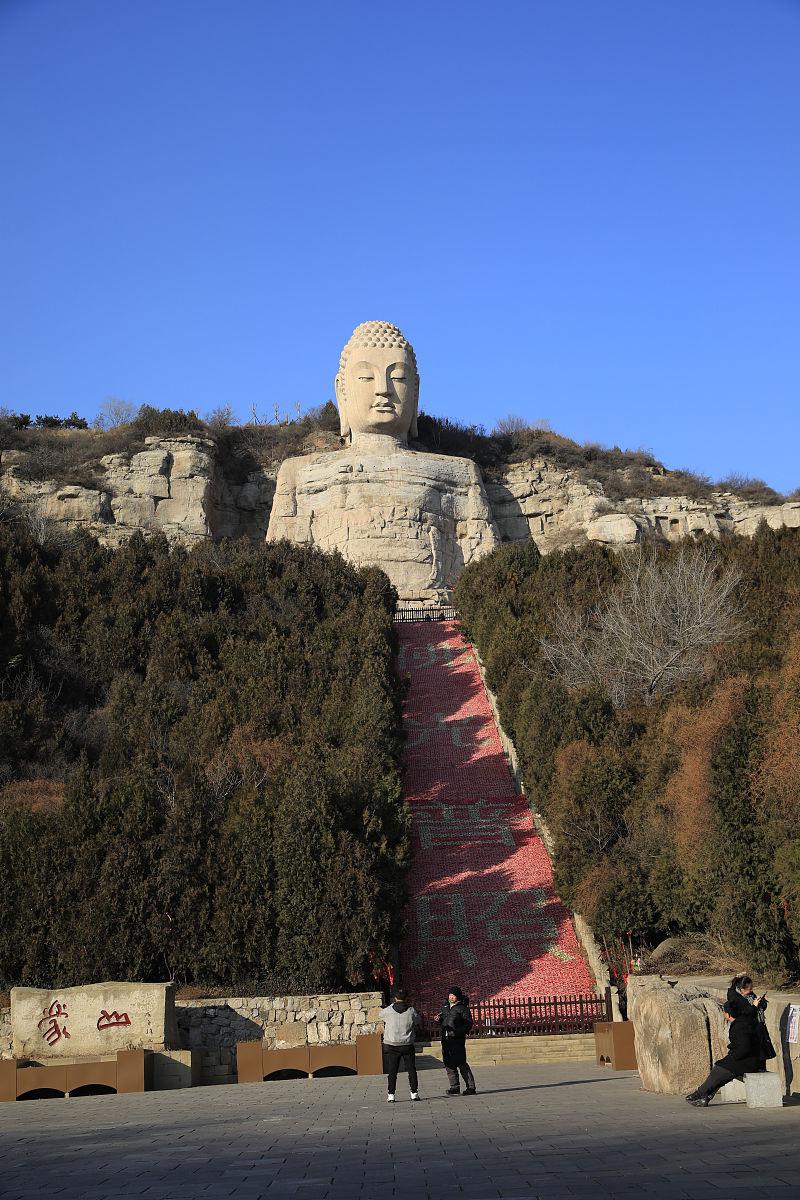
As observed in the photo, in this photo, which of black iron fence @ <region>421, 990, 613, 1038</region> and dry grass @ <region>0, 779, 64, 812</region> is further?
dry grass @ <region>0, 779, 64, 812</region>

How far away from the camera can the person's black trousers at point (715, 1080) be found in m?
8.28

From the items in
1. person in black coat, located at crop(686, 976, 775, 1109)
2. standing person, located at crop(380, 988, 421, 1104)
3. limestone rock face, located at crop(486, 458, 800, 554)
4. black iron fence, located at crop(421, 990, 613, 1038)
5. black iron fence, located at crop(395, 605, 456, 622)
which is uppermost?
limestone rock face, located at crop(486, 458, 800, 554)

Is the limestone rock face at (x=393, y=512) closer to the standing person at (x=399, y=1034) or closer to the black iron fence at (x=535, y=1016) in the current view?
the black iron fence at (x=535, y=1016)

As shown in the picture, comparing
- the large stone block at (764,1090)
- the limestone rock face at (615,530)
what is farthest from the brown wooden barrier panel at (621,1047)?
the limestone rock face at (615,530)

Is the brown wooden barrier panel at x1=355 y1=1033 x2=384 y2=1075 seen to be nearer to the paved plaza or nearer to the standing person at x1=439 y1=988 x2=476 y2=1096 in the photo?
the paved plaza

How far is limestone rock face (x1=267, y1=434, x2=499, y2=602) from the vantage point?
34.7 meters

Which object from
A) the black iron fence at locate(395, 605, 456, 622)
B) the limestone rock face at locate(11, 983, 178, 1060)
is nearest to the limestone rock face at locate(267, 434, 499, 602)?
the black iron fence at locate(395, 605, 456, 622)

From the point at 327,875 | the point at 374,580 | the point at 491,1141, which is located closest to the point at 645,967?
the point at 327,875

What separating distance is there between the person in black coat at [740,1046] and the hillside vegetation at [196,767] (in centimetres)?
778

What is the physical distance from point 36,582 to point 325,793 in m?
13.9

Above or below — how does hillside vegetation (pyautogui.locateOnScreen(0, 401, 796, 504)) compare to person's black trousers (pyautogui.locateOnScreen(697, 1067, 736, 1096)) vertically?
above

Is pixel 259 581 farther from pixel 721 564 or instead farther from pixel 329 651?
pixel 721 564

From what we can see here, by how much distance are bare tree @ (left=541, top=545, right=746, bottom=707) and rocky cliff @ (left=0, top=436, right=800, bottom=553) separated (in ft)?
39.1

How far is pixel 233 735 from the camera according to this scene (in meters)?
22.6
